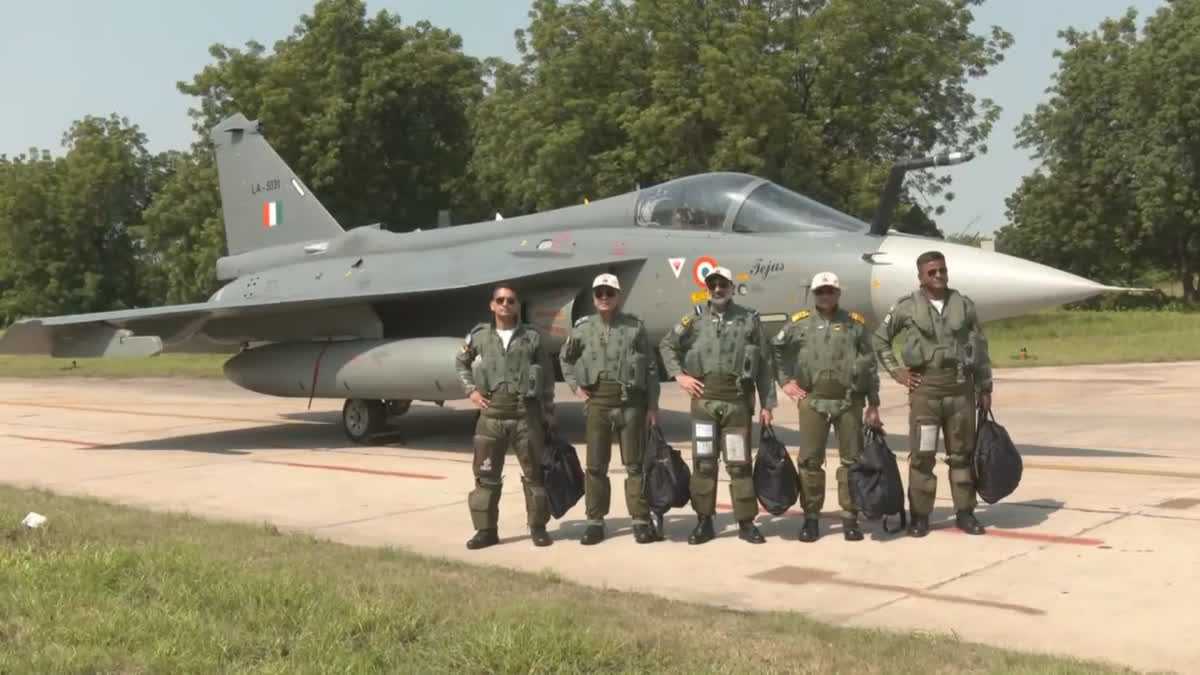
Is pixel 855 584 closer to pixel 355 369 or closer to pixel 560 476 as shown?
pixel 560 476

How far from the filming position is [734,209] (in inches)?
442

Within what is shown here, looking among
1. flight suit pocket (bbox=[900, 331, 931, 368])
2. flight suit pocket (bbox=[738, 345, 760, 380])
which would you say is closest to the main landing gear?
flight suit pocket (bbox=[738, 345, 760, 380])

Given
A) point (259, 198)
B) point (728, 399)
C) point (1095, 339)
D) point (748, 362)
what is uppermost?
Answer: point (259, 198)

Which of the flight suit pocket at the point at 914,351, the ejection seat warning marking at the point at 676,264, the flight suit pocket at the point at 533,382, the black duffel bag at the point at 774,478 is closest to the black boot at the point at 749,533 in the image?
the black duffel bag at the point at 774,478

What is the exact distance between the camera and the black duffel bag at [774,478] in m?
7.16

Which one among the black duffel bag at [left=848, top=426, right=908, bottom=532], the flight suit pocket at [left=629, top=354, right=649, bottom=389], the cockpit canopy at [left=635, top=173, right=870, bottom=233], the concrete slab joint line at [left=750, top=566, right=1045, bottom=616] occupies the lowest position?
the concrete slab joint line at [left=750, top=566, right=1045, bottom=616]

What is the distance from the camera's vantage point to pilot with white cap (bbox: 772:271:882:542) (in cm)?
711

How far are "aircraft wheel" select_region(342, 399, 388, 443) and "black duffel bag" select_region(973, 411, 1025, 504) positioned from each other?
7.87 m

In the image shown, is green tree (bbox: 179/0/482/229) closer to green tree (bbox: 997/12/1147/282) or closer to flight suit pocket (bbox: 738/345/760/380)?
green tree (bbox: 997/12/1147/282)

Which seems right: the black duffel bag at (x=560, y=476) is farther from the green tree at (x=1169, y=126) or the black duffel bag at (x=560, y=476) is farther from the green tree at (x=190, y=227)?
the green tree at (x=1169, y=126)

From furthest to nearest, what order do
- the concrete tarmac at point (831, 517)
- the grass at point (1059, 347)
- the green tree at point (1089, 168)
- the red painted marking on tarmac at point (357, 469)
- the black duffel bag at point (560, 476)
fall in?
the green tree at point (1089, 168)
the grass at point (1059, 347)
the red painted marking on tarmac at point (357, 469)
the black duffel bag at point (560, 476)
the concrete tarmac at point (831, 517)

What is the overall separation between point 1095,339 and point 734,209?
2146cm

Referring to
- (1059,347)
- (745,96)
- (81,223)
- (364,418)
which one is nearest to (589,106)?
(745,96)

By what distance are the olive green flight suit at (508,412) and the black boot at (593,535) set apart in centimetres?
28
